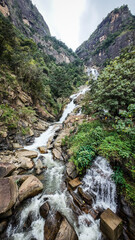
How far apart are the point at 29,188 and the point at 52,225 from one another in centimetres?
162

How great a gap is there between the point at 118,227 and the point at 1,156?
22.3 ft

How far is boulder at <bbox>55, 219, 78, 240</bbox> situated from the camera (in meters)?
2.72

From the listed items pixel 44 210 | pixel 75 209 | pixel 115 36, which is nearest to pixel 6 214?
pixel 44 210

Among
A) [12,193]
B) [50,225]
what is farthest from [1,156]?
[50,225]

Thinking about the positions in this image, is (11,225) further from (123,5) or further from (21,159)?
(123,5)

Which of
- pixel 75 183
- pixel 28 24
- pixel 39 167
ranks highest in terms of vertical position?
pixel 28 24

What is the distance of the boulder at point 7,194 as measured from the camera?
305 centimetres

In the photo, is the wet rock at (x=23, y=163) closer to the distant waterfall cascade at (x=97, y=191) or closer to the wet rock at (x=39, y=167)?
the wet rock at (x=39, y=167)

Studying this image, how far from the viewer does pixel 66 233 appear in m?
2.79

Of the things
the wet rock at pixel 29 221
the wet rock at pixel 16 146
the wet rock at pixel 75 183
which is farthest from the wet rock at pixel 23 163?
the wet rock at pixel 75 183

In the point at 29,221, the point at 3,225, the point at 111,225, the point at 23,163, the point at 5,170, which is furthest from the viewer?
the point at 23,163

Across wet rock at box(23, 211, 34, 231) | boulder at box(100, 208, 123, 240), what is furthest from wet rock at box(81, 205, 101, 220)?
wet rock at box(23, 211, 34, 231)

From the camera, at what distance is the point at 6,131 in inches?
285

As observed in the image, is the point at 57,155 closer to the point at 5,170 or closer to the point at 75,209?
the point at 5,170
